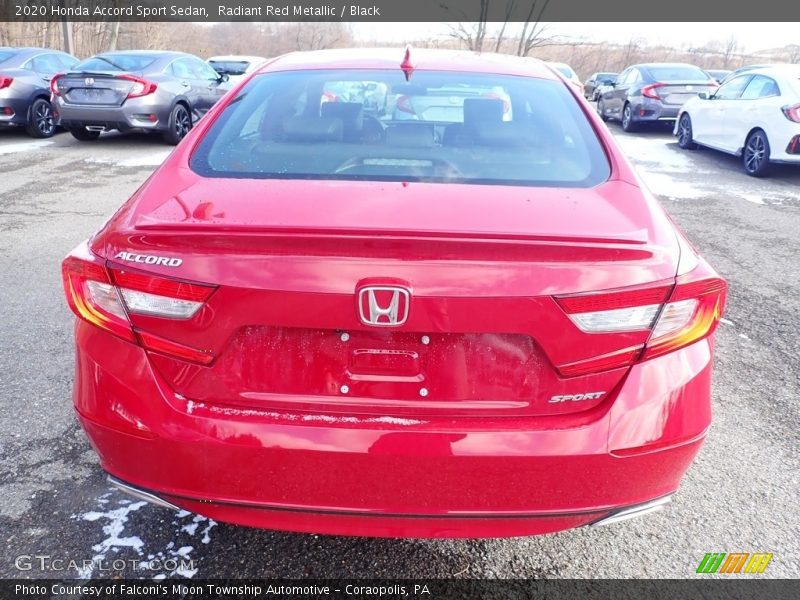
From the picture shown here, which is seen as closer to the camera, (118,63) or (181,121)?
(118,63)

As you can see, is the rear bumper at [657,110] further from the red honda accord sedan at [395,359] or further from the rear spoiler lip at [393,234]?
the rear spoiler lip at [393,234]

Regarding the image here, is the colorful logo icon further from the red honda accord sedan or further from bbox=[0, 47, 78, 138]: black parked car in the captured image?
bbox=[0, 47, 78, 138]: black parked car

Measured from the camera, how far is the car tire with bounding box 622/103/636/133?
46.7 feet

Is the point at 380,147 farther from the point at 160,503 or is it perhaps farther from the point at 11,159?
→ the point at 11,159

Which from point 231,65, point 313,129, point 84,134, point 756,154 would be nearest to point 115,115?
point 84,134

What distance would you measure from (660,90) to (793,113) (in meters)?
5.50

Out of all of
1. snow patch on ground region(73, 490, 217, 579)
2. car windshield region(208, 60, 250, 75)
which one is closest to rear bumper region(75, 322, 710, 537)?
snow patch on ground region(73, 490, 217, 579)

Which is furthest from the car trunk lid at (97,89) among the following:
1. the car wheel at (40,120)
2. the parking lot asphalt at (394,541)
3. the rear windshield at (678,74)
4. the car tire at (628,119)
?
the rear windshield at (678,74)

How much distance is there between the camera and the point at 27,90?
10.7 meters

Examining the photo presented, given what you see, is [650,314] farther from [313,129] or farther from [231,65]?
[231,65]

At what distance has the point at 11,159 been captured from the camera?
361 inches

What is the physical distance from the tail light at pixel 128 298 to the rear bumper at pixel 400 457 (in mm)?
56

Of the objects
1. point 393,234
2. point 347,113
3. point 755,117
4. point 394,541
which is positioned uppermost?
point 347,113

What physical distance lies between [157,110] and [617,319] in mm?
9912
